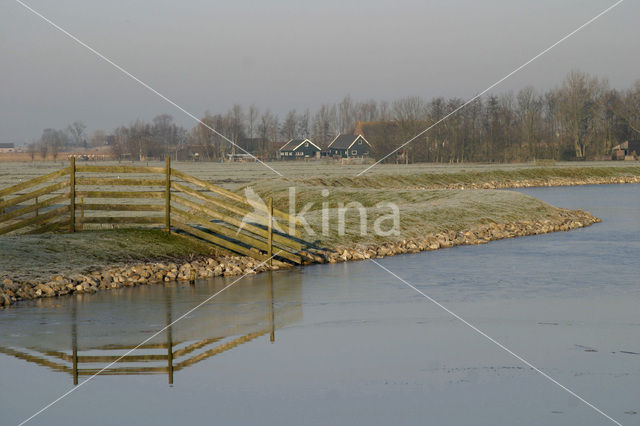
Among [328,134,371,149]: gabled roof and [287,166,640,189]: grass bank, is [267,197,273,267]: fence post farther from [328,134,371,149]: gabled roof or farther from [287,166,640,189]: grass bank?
[328,134,371,149]: gabled roof

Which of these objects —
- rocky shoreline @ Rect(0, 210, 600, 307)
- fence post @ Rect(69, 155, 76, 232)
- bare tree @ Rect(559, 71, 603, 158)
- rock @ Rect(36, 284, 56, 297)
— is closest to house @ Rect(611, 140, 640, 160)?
bare tree @ Rect(559, 71, 603, 158)

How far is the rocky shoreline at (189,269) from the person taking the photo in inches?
665

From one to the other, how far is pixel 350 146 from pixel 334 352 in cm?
15695

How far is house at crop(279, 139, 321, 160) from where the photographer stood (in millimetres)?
177750

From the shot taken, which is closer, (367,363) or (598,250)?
(367,363)

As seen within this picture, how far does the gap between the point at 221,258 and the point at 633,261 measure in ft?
41.9

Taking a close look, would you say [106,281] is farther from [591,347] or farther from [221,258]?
[591,347]

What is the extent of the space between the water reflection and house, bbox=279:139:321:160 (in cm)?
15964

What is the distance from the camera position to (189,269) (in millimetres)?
19766

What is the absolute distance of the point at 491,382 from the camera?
33.6 feet

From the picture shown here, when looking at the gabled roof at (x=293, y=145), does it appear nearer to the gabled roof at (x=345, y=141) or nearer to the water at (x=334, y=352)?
the gabled roof at (x=345, y=141)

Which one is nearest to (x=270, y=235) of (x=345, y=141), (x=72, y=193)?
(x=72, y=193)

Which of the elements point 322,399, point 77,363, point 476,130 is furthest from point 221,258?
point 476,130

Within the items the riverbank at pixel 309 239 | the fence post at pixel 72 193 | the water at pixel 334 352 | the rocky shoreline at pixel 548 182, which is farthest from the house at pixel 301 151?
the water at pixel 334 352
